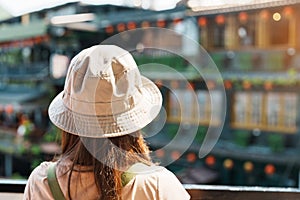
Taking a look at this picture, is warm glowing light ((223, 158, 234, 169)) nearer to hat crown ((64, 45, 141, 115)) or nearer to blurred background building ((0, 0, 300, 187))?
blurred background building ((0, 0, 300, 187))

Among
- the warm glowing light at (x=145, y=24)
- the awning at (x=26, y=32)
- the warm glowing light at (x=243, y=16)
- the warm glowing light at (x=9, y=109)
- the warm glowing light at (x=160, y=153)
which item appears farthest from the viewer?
the warm glowing light at (x=9, y=109)

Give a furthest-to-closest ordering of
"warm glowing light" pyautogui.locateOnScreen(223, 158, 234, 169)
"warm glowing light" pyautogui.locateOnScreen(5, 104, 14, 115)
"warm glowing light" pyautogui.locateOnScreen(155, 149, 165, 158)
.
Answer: "warm glowing light" pyautogui.locateOnScreen(223, 158, 234, 169) → "warm glowing light" pyautogui.locateOnScreen(5, 104, 14, 115) → "warm glowing light" pyautogui.locateOnScreen(155, 149, 165, 158)

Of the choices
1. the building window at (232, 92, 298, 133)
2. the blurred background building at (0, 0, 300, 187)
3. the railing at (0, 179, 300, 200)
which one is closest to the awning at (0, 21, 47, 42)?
the blurred background building at (0, 0, 300, 187)

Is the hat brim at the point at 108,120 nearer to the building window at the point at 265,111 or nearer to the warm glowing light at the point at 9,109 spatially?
the warm glowing light at the point at 9,109

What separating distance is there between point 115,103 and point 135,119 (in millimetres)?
31

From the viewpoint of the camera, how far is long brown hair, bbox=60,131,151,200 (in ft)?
1.46

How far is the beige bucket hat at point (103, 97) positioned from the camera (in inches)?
17.2

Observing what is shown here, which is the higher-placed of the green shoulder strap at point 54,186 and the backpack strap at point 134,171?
the backpack strap at point 134,171

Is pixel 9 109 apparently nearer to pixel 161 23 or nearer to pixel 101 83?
pixel 161 23

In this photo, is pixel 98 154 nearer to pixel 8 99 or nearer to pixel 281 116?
pixel 8 99

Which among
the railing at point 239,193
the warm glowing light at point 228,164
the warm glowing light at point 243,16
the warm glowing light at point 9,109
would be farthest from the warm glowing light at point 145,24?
the warm glowing light at point 228,164

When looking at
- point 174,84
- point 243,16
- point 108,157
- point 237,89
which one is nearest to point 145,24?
point 174,84

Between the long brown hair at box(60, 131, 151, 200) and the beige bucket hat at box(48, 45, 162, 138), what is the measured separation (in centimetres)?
2

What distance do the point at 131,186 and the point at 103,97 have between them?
112mm
